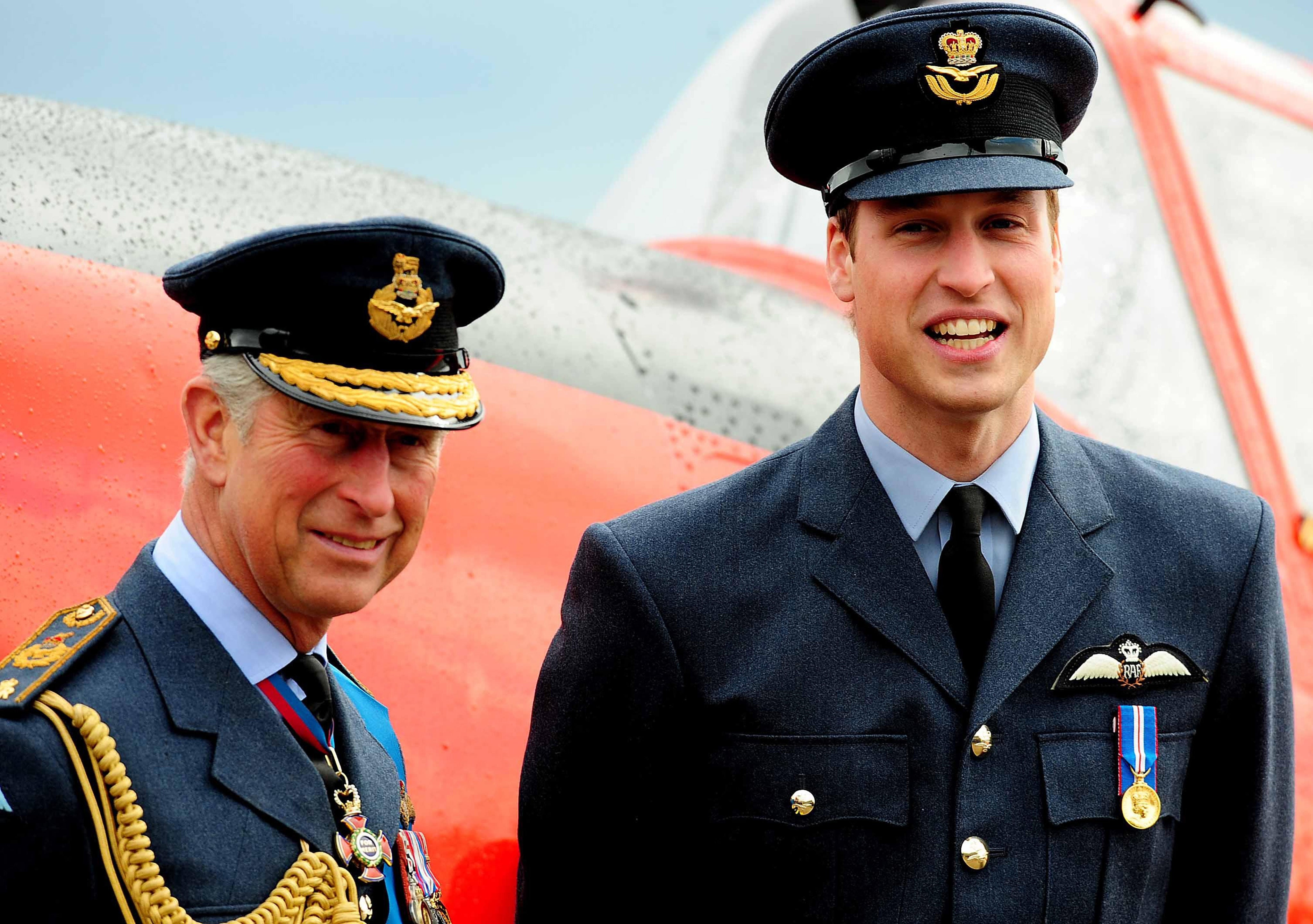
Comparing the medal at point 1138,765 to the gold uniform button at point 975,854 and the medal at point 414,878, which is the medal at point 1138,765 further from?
the medal at point 414,878

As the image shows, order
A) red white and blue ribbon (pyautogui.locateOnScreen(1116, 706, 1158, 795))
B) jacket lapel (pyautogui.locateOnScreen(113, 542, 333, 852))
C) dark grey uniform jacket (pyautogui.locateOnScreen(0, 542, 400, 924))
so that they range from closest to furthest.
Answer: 1. dark grey uniform jacket (pyautogui.locateOnScreen(0, 542, 400, 924))
2. jacket lapel (pyautogui.locateOnScreen(113, 542, 333, 852))
3. red white and blue ribbon (pyautogui.locateOnScreen(1116, 706, 1158, 795))

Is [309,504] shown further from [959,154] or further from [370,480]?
[959,154]

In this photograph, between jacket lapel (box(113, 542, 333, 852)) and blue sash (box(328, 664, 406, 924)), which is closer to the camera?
jacket lapel (box(113, 542, 333, 852))

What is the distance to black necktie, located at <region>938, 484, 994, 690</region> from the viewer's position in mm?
2238

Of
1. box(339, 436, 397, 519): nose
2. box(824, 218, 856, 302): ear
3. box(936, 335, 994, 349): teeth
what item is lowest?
box(339, 436, 397, 519): nose

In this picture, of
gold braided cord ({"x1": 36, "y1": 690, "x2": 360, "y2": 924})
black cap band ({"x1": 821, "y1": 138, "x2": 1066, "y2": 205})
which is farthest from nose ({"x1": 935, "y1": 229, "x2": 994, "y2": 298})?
gold braided cord ({"x1": 36, "y1": 690, "x2": 360, "y2": 924})

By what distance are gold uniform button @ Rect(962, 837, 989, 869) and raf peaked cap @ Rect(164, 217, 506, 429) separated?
0.99 metres

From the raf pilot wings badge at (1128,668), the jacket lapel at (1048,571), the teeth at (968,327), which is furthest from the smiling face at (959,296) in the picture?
the raf pilot wings badge at (1128,668)

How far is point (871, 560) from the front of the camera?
2.28m

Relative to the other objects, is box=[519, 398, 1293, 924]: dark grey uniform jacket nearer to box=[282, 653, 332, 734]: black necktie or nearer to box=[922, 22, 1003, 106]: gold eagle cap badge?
box=[282, 653, 332, 734]: black necktie

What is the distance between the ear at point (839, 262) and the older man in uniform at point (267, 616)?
0.59m

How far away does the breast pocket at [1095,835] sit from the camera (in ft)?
7.02

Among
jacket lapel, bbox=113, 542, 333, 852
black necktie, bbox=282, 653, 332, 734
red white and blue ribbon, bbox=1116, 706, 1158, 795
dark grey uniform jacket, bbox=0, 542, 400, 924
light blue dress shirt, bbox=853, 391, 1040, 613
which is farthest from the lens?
light blue dress shirt, bbox=853, 391, 1040, 613

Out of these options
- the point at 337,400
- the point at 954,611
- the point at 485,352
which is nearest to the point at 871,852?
the point at 954,611
